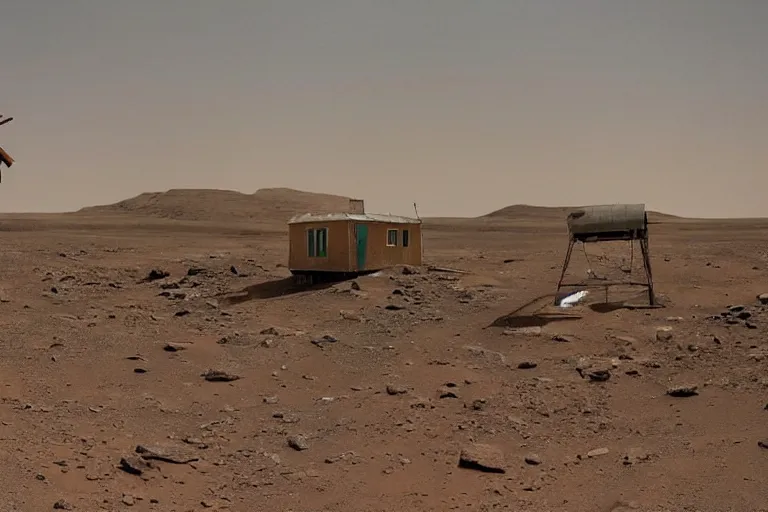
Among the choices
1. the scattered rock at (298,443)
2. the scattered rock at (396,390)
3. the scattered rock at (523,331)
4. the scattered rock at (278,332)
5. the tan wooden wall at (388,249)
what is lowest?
the scattered rock at (298,443)

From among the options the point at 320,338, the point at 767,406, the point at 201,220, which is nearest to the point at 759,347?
the point at 767,406

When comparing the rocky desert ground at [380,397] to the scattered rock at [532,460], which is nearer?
the rocky desert ground at [380,397]

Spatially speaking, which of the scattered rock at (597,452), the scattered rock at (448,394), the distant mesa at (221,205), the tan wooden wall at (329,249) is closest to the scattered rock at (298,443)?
the scattered rock at (448,394)

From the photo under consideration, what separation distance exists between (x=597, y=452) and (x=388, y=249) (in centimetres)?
1758

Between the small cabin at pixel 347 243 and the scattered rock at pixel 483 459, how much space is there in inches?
612

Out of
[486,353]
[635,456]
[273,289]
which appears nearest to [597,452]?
[635,456]

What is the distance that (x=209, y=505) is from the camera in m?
9.20

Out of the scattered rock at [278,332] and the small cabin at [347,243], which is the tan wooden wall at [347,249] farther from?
the scattered rock at [278,332]

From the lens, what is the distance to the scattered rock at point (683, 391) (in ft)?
42.4

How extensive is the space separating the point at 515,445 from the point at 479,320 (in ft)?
29.0

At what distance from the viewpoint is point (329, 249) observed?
26.6 metres

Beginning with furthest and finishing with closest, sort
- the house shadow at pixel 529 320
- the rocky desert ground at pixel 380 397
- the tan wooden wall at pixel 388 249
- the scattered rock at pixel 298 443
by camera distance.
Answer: the tan wooden wall at pixel 388 249 → the house shadow at pixel 529 320 → the scattered rock at pixel 298 443 → the rocky desert ground at pixel 380 397

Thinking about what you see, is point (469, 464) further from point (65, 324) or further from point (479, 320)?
point (65, 324)

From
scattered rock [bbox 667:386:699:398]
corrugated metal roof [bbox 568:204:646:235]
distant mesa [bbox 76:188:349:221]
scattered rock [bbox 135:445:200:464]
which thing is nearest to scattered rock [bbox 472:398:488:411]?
scattered rock [bbox 667:386:699:398]
